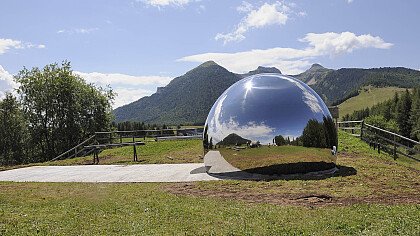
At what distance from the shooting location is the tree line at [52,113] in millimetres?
47719

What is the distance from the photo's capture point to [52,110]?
4794cm

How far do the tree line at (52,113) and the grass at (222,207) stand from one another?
35255mm

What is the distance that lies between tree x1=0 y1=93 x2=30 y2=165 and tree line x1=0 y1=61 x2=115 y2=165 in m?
0.18

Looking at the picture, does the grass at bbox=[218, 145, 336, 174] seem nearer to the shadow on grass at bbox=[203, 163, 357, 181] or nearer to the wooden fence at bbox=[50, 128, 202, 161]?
the shadow on grass at bbox=[203, 163, 357, 181]

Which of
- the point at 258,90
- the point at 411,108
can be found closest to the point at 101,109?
the point at 258,90

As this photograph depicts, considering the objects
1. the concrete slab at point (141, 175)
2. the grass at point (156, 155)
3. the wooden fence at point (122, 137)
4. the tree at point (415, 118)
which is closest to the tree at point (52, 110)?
the wooden fence at point (122, 137)

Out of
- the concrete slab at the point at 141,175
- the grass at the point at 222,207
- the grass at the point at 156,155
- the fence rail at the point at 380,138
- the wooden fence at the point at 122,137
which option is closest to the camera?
the grass at the point at 222,207

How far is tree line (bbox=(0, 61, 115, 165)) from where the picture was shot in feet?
157

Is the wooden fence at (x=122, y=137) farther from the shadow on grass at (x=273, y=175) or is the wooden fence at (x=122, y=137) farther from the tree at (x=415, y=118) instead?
the tree at (x=415, y=118)

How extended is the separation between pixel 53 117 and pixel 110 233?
44486mm

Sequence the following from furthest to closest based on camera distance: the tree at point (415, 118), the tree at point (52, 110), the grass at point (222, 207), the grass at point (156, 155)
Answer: the tree at point (415, 118) → the tree at point (52, 110) → the grass at point (156, 155) → the grass at point (222, 207)

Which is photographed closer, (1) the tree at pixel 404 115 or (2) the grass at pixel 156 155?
(2) the grass at pixel 156 155

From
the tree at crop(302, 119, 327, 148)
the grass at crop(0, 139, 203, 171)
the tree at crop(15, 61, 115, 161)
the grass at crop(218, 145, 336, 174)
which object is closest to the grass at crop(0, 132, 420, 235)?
the grass at crop(218, 145, 336, 174)

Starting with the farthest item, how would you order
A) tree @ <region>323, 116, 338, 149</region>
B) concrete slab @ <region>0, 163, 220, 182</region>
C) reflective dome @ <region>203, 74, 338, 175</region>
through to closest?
concrete slab @ <region>0, 163, 220, 182</region>, tree @ <region>323, 116, 338, 149</region>, reflective dome @ <region>203, 74, 338, 175</region>
